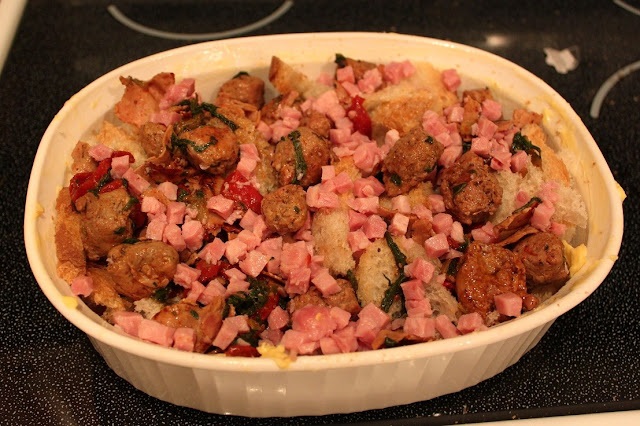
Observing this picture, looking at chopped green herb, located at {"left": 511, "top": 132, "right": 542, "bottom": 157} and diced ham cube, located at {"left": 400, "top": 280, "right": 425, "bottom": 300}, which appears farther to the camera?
chopped green herb, located at {"left": 511, "top": 132, "right": 542, "bottom": 157}

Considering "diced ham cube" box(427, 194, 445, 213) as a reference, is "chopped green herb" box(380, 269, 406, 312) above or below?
below

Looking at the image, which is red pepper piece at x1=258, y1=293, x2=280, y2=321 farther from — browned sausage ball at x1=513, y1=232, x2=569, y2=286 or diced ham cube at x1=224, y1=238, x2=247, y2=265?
browned sausage ball at x1=513, y1=232, x2=569, y2=286

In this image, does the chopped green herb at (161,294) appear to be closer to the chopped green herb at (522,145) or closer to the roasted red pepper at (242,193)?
the roasted red pepper at (242,193)

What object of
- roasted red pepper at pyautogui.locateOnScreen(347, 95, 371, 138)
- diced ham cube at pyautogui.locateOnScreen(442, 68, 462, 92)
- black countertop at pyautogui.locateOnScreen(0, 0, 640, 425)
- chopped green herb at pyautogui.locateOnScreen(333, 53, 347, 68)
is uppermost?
diced ham cube at pyautogui.locateOnScreen(442, 68, 462, 92)

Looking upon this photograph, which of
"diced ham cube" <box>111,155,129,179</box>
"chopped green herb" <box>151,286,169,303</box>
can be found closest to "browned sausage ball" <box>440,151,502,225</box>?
"chopped green herb" <box>151,286,169,303</box>

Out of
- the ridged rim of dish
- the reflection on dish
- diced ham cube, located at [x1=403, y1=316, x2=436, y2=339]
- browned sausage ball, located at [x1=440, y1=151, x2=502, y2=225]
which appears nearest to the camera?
the ridged rim of dish

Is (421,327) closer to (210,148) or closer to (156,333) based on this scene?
(156,333)
